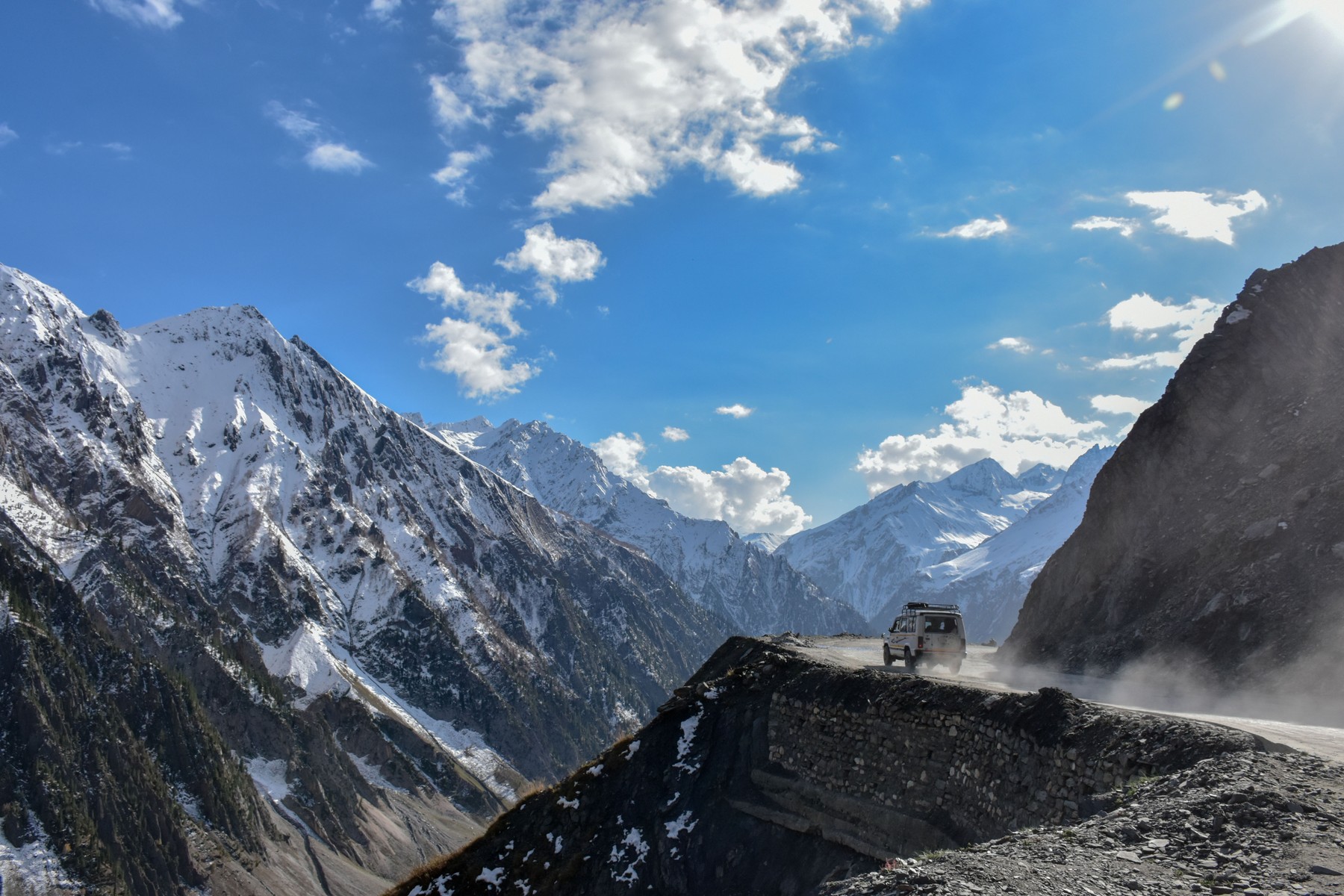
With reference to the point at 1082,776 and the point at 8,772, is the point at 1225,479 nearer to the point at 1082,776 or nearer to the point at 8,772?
the point at 1082,776

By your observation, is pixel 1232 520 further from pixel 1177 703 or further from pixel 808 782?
pixel 808 782

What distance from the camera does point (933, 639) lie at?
26.4m

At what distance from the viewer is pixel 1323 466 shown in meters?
25.9

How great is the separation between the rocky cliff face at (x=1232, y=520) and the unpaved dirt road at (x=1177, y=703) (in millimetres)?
1367

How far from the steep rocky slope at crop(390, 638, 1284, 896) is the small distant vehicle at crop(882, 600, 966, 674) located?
15.0 ft

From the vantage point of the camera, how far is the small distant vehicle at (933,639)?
86.4ft

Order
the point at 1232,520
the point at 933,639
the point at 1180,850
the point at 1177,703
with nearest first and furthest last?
1. the point at 1180,850
2. the point at 1177,703
3. the point at 933,639
4. the point at 1232,520

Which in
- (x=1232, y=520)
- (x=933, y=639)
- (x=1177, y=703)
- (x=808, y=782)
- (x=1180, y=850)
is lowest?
(x=1177, y=703)

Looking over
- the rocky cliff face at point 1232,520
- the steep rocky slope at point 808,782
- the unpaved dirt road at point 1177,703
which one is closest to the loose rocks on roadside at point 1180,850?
the steep rocky slope at point 808,782

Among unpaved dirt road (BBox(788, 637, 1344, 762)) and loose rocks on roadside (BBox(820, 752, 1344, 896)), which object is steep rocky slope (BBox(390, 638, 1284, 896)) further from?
unpaved dirt road (BBox(788, 637, 1344, 762))

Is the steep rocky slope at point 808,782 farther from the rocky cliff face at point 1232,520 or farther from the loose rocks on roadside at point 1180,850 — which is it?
the rocky cliff face at point 1232,520

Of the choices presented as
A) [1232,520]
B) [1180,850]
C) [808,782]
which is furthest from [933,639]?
Result: [1180,850]

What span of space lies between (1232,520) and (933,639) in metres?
10.7

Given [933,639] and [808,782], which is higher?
[933,639]
